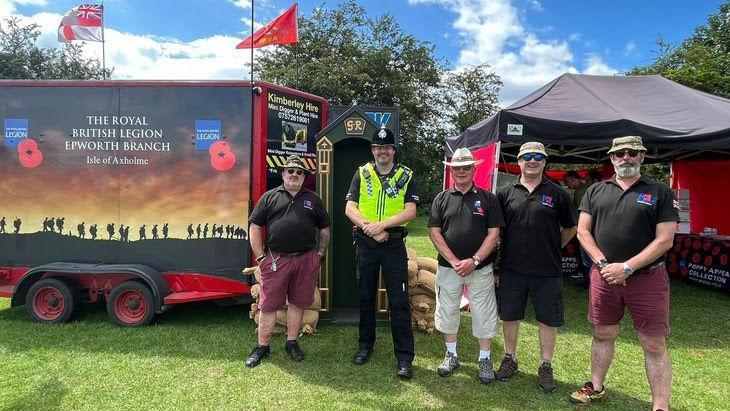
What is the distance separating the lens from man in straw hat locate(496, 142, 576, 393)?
128 inches

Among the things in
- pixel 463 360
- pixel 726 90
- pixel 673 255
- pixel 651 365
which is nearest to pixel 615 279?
pixel 651 365

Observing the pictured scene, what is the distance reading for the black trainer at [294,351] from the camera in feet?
12.6

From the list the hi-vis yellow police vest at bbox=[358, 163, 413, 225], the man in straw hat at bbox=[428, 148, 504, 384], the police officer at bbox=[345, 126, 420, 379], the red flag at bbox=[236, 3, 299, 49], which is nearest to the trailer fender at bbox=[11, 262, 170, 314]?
the police officer at bbox=[345, 126, 420, 379]

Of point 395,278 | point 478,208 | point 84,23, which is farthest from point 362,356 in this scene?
point 84,23

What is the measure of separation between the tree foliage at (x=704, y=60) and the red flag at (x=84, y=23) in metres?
17.7

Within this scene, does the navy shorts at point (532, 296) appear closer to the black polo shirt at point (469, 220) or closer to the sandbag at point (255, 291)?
the black polo shirt at point (469, 220)

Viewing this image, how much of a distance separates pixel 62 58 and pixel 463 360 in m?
22.6

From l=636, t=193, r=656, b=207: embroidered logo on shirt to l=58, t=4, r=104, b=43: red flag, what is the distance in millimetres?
6826

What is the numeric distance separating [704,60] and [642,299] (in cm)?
2030

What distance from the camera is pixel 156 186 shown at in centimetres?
464

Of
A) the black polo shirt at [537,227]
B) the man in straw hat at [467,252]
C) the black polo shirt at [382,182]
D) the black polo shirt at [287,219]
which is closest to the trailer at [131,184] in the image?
the black polo shirt at [287,219]

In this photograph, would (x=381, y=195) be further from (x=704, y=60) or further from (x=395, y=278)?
(x=704, y=60)

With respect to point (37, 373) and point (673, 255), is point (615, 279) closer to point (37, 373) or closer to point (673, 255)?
point (37, 373)

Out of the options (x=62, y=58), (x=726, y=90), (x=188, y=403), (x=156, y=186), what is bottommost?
(x=188, y=403)
